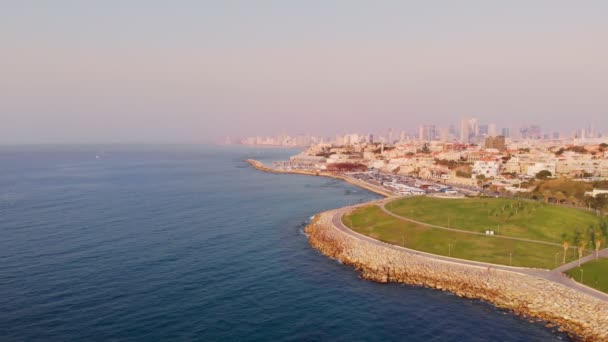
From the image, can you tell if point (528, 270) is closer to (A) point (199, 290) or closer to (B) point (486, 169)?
(A) point (199, 290)

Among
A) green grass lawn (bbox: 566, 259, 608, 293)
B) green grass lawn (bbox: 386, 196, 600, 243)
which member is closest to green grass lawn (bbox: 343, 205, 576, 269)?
green grass lawn (bbox: 566, 259, 608, 293)

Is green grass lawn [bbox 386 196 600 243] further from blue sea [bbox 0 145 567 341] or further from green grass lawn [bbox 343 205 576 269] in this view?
blue sea [bbox 0 145 567 341]

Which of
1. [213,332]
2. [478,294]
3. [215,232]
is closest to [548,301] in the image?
[478,294]

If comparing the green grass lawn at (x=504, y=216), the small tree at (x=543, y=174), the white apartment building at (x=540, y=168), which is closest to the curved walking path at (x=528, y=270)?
the green grass lawn at (x=504, y=216)

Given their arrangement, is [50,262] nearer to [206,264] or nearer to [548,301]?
[206,264]

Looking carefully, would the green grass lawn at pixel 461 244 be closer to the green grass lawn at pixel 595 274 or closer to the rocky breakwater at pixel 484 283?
the green grass lawn at pixel 595 274
